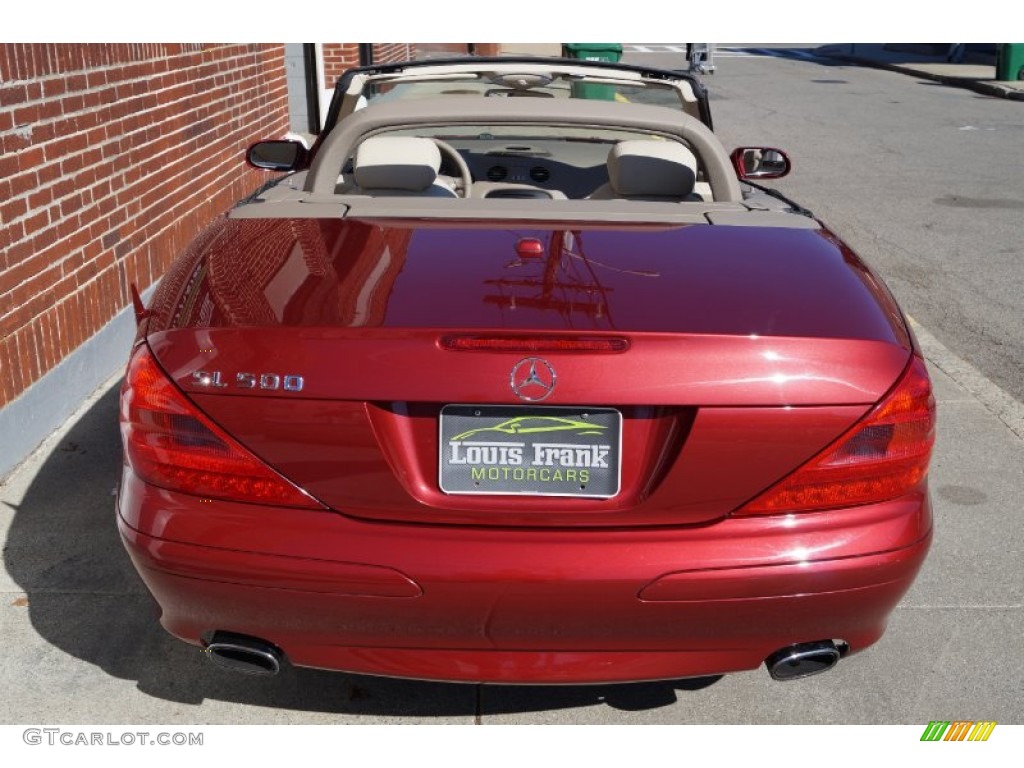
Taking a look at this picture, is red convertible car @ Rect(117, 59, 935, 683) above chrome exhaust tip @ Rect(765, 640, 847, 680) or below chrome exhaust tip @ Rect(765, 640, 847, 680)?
above

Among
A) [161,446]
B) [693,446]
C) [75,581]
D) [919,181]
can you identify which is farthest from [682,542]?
[919,181]

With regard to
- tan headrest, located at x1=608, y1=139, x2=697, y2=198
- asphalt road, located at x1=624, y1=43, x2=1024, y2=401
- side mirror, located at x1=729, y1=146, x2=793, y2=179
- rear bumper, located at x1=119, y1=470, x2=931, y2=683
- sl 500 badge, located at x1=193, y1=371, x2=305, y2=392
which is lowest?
asphalt road, located at x1=624, y1=43, x2=1024, y2=401

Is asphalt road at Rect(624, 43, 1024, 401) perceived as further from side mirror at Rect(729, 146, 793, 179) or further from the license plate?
the license plate

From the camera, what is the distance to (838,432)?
258 cm

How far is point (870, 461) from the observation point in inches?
104

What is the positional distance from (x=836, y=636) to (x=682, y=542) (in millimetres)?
482

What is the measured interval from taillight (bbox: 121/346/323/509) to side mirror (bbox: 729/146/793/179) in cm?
273

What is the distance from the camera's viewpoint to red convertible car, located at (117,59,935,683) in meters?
2.51

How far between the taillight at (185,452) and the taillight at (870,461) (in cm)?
102

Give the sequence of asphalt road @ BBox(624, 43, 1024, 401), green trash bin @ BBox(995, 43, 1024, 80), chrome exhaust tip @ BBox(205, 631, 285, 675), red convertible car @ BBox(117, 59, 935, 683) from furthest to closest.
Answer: green trash bin @ BBox(995, 43, 1024, 80), asphalt road @ BBox(624, 43, 1024, 401), chrome exhaust tip @ BBox(205, 631, 285, 675), red convertible car @ BBox(117, 59, 935, 683)

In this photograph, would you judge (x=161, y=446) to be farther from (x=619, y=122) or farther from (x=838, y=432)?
(x=619, y=122)

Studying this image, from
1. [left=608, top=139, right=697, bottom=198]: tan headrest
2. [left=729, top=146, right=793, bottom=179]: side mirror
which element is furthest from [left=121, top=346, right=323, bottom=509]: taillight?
[left=729, top=146, right=793, bottom=179]: side mirror

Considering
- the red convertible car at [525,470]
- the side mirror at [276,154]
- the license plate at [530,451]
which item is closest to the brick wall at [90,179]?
the side mirror at [276,154]
